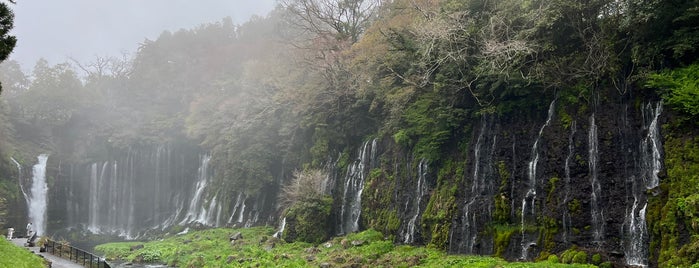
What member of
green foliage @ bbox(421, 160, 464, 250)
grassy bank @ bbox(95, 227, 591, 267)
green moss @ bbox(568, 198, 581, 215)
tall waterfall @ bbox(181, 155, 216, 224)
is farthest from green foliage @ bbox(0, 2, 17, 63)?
tall waterfall @ bbox(181, 155, 216, 224)

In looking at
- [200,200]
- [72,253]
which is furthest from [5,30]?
[200,200]

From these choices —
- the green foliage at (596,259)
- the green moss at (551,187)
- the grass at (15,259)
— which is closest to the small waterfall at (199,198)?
the grass at (15,259)

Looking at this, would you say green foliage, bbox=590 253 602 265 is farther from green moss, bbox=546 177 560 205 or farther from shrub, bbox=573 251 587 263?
green moss, bbox=546 177 560 205

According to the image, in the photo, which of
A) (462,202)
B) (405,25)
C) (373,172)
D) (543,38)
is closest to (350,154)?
(373,172)

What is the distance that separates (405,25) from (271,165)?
19840mm

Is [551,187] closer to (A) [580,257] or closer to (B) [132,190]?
(A) [580,257]

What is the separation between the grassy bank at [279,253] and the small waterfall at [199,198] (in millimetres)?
8845

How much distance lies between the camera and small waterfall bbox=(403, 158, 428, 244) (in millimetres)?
25172

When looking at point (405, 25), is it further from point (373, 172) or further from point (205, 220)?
point (205, 220)

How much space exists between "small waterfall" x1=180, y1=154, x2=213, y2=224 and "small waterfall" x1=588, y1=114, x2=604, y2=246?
35496mm

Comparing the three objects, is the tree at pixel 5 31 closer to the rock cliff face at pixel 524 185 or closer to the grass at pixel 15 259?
the grass at pixel 15 259

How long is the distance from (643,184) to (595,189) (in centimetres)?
162

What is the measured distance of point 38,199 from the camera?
Answer: 49375 millimetres

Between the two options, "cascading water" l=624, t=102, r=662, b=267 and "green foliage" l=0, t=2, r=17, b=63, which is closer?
"green foliage" l=0, t=2, r=17, b=63
